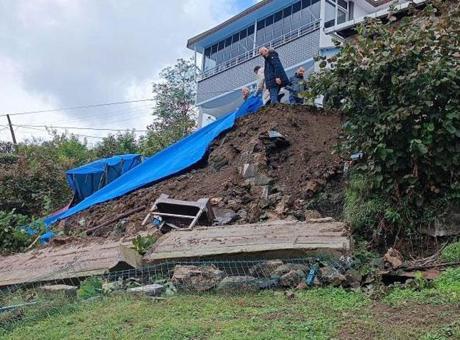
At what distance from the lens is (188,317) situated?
14.6ft

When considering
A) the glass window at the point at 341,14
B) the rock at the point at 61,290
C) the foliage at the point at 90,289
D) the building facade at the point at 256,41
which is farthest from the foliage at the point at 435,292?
the glass window at the point at 341,14

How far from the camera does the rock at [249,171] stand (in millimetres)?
8789

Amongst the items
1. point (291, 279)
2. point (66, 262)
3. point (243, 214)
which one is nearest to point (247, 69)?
point (243, 214)

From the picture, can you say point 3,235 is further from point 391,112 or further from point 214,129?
point 391,112

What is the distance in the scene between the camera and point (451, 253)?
218 inches

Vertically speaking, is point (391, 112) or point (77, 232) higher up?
point (391, 112)

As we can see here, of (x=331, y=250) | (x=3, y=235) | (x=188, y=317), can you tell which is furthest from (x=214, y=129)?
(x=188, y=317)

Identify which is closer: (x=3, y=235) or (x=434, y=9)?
(x=434, y=9)

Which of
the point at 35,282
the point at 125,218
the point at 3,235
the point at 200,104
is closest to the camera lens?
the point at 35,282

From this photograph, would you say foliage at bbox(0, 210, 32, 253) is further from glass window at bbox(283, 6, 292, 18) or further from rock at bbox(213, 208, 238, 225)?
glass window at bbox(283, 6, 292, 18)

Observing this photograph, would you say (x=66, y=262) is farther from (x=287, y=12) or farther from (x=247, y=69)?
(x=287, y=12)

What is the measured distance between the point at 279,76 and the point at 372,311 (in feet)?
22.0

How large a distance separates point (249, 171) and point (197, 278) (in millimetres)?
3620

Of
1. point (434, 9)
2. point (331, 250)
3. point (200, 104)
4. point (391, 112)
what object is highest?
point (200, 104)
